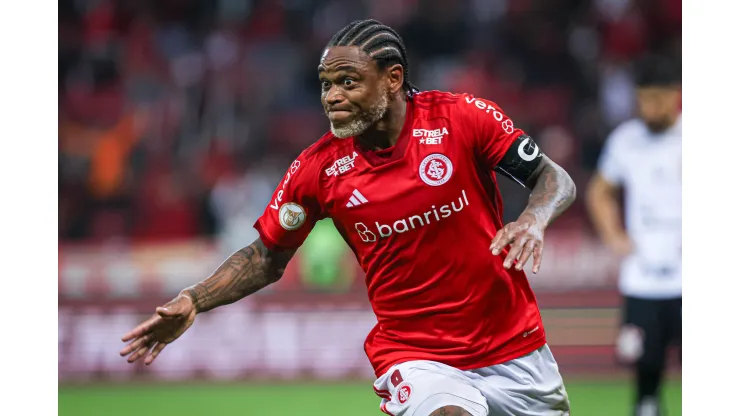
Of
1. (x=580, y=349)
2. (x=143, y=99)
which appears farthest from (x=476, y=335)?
(x=143, y=99)

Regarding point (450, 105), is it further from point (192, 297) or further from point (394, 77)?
point (192, 297)

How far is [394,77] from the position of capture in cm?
458

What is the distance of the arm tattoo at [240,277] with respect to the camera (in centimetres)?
466

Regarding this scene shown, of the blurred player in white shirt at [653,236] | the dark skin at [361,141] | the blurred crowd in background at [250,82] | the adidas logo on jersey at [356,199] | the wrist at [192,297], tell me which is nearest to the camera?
the dark skin at [361,141]

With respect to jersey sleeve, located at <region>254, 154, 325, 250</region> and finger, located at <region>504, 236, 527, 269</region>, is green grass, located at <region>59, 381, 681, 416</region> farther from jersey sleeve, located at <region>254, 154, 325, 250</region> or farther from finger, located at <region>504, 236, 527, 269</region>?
finger, located at <region>504, 236, 527, 269</region>

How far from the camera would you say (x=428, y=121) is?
4.52 meters

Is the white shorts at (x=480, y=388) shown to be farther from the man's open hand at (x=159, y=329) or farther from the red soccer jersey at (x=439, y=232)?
the man's open hand at (x=159, y=329)

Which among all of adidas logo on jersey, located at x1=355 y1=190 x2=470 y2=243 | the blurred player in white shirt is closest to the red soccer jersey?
adidas logo on jersey, located at x1=355 y1=190 x2=470 y2=243

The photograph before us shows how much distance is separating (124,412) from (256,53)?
20.8ft

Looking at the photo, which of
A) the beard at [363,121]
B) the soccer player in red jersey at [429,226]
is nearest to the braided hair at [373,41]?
the soccer player in red jersey at [429,226]

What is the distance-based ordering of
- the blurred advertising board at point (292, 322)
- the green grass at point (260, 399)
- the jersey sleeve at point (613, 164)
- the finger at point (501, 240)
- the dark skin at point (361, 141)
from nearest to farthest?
the finger at point (501, 240) → the dark skin at point (361, 141) → the jersey sleeve at point (613, 164) → the green grass at point (260, 399) → the blurred advertising board at point (292, 322)

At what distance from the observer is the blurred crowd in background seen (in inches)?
480

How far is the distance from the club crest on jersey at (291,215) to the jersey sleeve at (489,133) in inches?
34.1

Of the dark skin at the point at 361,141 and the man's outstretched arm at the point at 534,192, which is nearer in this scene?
the man's outstretched arm at the point at 534,192
